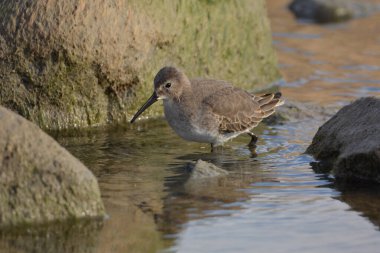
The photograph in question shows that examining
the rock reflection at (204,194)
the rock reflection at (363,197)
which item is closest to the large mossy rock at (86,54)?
the rock reflection at (204,194)

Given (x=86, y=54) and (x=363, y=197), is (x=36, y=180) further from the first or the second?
(x=86, y=54)

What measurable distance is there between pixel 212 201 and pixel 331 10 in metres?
11.7

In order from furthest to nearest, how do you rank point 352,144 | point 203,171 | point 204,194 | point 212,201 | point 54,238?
point 352,144
point 203,171
point 204,194
point 212,201
point 54,238

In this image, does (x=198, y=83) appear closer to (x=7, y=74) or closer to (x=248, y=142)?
(x=248, y=142)

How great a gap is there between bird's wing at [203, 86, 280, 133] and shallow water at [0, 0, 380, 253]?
0.29 m

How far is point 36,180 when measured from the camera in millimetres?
7141

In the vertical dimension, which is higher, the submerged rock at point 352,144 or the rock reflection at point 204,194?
the submerged rock at point 352,144

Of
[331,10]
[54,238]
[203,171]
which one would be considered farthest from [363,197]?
[331,10]

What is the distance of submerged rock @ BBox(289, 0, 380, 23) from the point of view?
62.6ft

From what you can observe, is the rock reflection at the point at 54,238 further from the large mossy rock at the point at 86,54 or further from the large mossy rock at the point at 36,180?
the large mossy rock at the point at 86,54

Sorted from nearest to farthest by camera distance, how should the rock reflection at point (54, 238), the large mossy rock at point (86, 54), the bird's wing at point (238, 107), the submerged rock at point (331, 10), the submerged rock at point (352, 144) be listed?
the rock reflection at point (54, 238)
the submerged rock at point (352, 144)
the bird's wing at point (238, 107)
the large mossy rock at point (86, 54)
the submerged rock at point (331, 10)

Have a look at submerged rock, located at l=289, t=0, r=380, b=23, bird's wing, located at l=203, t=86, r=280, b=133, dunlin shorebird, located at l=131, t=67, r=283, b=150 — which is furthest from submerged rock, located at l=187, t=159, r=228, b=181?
submerged rock, located at l=289, t=0, r=380, b=23

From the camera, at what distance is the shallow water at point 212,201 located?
701cm

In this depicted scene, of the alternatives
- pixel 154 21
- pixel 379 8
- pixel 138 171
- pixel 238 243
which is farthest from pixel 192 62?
pixel 379 8
